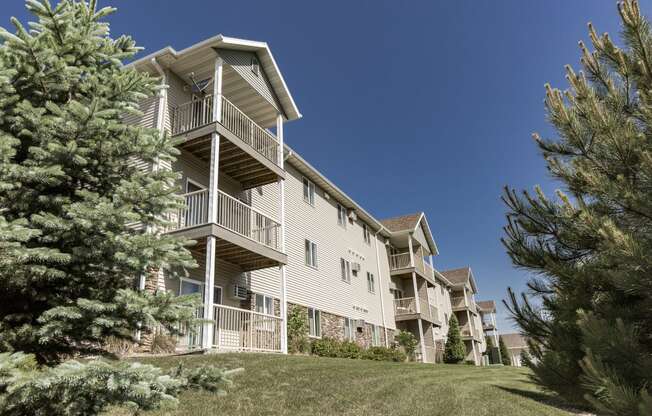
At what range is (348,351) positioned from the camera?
62.3 feet

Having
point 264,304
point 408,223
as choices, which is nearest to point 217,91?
point 264,304

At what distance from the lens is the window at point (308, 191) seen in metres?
21.9

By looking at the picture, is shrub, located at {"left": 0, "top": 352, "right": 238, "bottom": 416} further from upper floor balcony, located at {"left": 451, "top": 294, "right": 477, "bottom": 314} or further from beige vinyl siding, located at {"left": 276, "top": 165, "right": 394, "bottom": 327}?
upper floor balcony, located at {"left": 451, "top": 294, "right": 477, "bottom": 314}

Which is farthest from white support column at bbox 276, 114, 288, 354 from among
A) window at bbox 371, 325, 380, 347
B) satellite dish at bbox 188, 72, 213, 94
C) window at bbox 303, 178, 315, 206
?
window at bbox 371, 325, 380, 347

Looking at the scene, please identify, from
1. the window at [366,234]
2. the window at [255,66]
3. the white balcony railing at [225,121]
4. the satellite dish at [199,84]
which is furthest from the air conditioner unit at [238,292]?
the window at [366,234]

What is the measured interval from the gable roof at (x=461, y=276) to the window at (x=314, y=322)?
95.2ft

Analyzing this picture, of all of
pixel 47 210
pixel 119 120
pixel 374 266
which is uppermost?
pixel 374 266

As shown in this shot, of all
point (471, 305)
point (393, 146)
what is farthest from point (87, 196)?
point (471, 305)

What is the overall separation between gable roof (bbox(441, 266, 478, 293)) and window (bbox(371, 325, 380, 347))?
2190 centimetres

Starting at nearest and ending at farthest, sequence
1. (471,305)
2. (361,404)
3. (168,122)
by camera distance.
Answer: (361,404) → (168,122) → (471,305)

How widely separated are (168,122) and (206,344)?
712 centimetres

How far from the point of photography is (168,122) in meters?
14.5

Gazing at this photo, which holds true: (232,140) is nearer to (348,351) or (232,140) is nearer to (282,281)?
(282,281)

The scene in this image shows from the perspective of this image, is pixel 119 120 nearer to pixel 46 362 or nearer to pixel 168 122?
pixel 46 362
